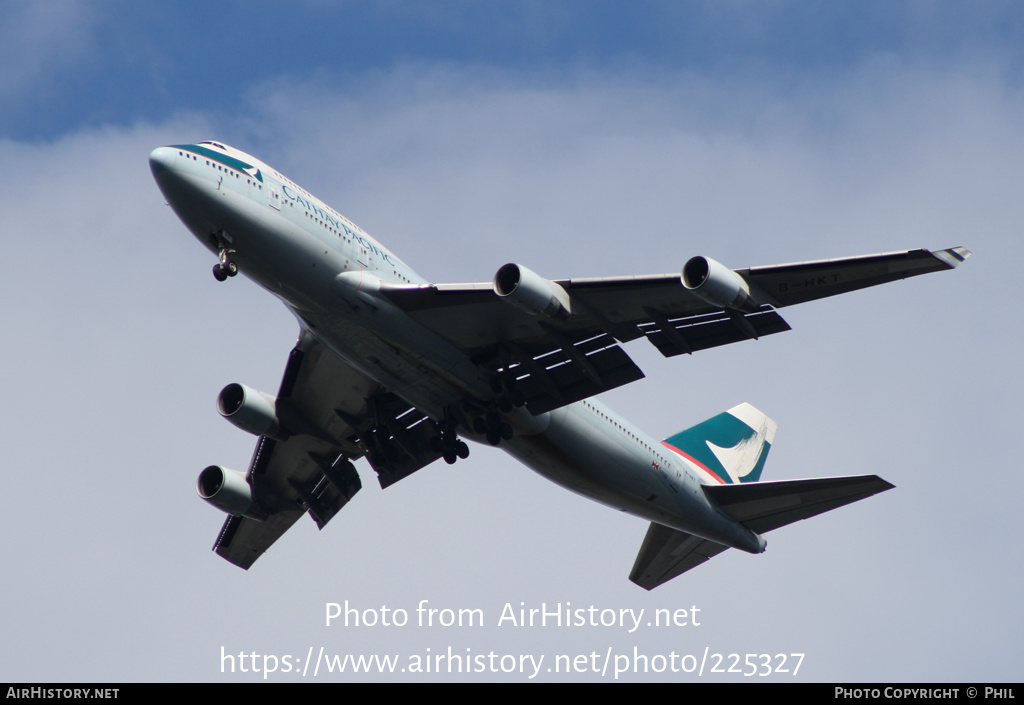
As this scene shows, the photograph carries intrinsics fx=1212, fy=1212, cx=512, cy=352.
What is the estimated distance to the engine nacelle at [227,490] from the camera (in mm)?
36750

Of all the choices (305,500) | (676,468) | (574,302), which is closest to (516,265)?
(574,302)

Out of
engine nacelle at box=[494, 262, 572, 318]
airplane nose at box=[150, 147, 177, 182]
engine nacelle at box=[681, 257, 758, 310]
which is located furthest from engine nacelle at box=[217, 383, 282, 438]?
engine nacelle at box=[681, 257, 758, 310]

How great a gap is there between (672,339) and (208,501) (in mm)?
15734

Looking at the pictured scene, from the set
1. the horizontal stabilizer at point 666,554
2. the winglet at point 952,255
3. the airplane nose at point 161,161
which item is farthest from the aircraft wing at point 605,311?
the horizontal stabilizer at point 666,554

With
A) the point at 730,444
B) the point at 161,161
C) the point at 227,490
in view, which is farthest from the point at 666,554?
the point at 161,161

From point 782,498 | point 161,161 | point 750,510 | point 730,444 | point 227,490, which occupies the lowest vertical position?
point 227,490

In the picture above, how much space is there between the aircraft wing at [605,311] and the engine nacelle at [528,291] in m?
0.02

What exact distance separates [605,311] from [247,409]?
444 inches

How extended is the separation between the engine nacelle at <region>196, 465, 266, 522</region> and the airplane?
1.9 inches

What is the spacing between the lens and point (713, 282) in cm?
2627

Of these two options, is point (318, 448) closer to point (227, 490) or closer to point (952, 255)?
point (227, 490)

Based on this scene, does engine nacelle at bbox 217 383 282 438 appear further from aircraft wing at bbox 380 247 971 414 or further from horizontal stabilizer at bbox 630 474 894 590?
horizontal stabilizer at bbox 630 474 894 590

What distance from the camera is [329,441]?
36250 mm

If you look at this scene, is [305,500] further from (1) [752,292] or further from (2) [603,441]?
(1) [752,292]
